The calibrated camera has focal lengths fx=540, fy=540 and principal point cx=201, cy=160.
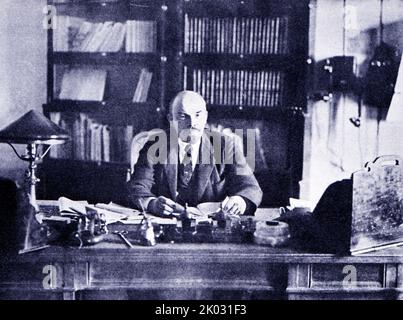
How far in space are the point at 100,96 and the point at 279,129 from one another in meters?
1.05

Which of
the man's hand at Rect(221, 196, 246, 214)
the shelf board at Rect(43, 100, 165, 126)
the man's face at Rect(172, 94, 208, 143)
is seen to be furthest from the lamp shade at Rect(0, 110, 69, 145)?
the shelf board at Rect(43, 100, 165, 126)

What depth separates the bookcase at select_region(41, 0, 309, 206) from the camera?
294cm

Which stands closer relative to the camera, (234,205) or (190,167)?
(234,205)

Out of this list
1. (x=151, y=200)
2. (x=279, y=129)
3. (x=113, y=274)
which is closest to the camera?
(x=113, y=274)

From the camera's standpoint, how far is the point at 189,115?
7.47 ft

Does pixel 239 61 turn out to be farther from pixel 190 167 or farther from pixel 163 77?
pixel 190 167

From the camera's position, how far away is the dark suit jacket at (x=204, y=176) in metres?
2.29

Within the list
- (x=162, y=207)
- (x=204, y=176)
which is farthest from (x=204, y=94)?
(x=162, y=207)

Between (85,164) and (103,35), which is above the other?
(103,35)

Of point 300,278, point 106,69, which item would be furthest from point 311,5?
point 300,278

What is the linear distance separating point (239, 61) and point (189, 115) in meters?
0.83

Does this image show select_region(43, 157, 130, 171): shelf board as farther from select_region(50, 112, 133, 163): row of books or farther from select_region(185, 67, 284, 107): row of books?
select_region(185, 67, 284, 107): row of books

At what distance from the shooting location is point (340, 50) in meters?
3.10

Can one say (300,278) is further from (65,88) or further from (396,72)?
(65,88)
